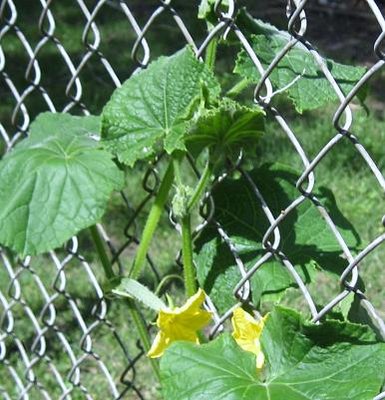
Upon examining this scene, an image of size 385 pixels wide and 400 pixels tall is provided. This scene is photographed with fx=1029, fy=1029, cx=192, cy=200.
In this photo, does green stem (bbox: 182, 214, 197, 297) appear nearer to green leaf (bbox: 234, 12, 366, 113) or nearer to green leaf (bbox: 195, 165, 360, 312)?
green leaf (bbox: 195, 165, 360, 312)

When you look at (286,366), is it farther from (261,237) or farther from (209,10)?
(209,10)

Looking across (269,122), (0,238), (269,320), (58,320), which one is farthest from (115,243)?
(269,320)

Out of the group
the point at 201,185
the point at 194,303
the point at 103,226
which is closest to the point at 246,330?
the point at 194,303

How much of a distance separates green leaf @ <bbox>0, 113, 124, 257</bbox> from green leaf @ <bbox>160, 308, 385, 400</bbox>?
0.36 meters

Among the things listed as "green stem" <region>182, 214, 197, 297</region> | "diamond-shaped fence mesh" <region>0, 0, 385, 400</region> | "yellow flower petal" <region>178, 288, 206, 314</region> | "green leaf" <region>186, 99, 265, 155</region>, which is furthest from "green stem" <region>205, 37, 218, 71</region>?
"yellow flower petal" <region>178, 288, 206, 314</region>

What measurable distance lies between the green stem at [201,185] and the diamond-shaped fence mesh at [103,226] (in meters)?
0.06

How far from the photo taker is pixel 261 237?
5.47ft

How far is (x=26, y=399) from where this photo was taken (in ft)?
8.86

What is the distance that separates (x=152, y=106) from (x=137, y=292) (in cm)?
33

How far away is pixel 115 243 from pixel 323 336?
2455mm

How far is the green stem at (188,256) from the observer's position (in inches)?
65.5

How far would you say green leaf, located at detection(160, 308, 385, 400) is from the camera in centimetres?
137

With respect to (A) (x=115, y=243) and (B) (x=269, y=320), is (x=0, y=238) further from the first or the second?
(A) (x=115, y=243)

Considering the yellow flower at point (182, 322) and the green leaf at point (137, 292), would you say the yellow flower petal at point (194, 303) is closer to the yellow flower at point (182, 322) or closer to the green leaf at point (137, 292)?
the yellow flower at point (182, 322)
